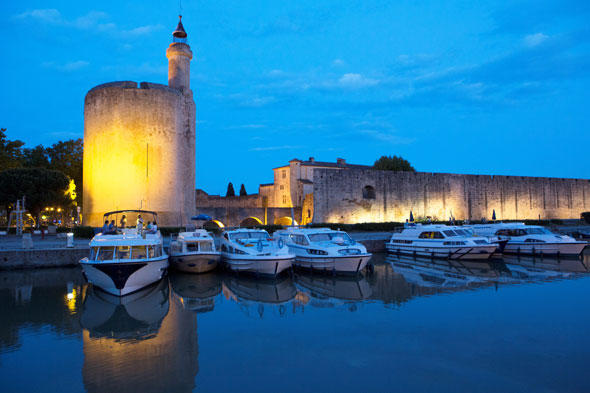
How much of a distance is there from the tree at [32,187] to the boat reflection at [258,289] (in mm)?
20520

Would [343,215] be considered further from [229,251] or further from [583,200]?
[583,200]

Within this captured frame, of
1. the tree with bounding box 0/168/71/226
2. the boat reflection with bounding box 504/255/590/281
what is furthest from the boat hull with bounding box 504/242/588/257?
the tree with bounding box 0/168/71/226

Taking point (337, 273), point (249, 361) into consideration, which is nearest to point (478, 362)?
point (249, 361)

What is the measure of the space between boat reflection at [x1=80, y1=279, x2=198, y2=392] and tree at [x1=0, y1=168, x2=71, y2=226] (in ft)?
67.3

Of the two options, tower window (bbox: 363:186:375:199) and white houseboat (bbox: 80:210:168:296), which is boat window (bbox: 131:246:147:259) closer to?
white houseboat (bbox: 80:210:168:296)

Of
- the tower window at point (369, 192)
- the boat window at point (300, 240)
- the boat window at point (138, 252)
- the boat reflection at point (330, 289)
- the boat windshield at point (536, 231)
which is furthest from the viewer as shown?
the tower window at point (369, 192)

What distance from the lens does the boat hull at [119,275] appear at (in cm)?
1049

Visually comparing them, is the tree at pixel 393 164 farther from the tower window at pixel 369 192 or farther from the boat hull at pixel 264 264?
the boat hull at pixel 264 264

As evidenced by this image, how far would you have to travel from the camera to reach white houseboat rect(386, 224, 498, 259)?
17.1 meters

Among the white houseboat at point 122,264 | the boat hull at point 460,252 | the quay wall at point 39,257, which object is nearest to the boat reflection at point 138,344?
the white houseboat at point 122,264

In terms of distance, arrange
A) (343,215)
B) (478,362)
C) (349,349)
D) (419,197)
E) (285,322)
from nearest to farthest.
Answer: (478,362) → (349,349) → (285,322) → (343,215) → (419,197)

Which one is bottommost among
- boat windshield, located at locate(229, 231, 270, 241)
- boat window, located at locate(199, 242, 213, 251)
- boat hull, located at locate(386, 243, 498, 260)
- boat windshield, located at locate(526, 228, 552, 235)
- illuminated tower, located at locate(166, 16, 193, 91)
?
boat hull, located at locate(386, 243, 498, 260)

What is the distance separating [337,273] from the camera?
13609 mm

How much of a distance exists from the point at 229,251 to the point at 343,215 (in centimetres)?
1745
